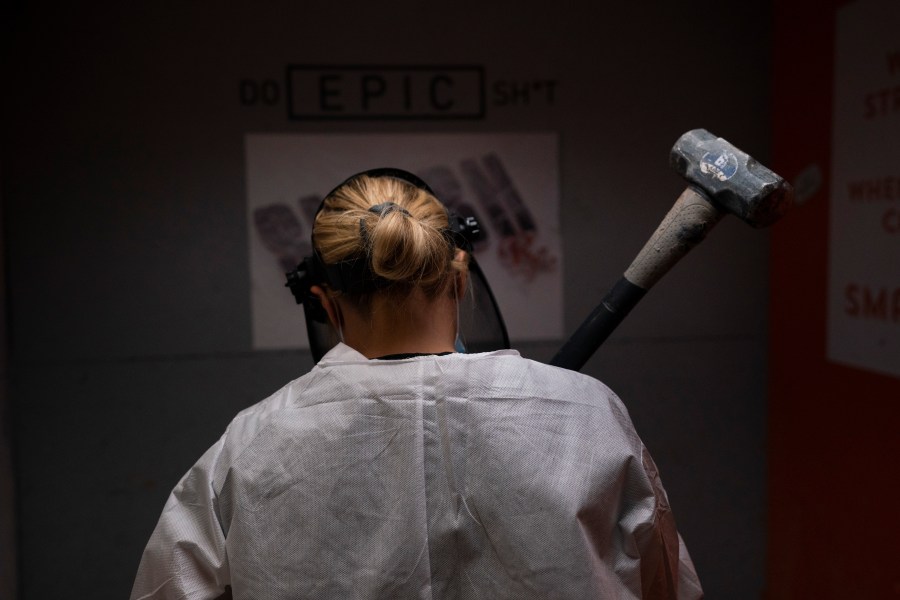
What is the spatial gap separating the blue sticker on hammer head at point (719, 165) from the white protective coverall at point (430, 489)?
0.43m

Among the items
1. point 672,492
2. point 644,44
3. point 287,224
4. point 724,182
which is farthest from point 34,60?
point 672,492

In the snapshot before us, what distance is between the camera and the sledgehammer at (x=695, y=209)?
3.74 ft

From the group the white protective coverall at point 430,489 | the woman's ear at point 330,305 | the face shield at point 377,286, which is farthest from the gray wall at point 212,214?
the white protective coverall at point 430,489

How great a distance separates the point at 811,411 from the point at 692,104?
0.94m

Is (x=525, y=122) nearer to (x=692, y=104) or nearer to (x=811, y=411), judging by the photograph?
(x=692, y=104)

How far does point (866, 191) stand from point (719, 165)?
0.95 metres

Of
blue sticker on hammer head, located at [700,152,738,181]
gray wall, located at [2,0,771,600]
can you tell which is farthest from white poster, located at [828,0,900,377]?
blue sticker on hammer head, located at [700,152,738,181]

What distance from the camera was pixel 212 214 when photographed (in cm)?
219

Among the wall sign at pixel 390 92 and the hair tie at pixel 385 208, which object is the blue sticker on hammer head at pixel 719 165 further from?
the wall sign at pixel 390 92

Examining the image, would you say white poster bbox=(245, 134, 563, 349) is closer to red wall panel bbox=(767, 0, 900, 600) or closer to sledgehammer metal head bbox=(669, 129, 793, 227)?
red wall panel bbox=(767, 0, 900, 600)

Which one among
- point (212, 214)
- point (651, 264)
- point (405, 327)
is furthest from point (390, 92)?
point (405, 327)

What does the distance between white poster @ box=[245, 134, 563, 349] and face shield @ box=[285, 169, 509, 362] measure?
98 centimetres

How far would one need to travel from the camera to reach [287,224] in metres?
2.21

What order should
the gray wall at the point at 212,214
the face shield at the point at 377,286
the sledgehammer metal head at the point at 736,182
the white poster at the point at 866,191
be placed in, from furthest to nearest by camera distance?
1. the gray wall at the point at 212,214
2. the white poster at the point at 866,191
3. the sledgehammer metal head at the point at 736,182
4. the face shield at the point at 377,286
